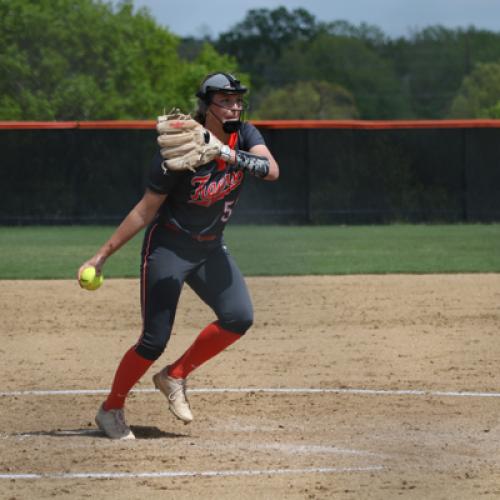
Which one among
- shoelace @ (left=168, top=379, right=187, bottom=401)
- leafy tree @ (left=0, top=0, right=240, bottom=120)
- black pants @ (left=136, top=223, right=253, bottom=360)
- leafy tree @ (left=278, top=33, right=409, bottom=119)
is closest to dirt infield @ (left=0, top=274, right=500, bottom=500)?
shoelace @ (left=168, top=379, right=187, bottom=401)

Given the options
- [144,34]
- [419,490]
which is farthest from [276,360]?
[144,34]

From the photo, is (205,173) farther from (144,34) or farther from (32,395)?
(144,34)

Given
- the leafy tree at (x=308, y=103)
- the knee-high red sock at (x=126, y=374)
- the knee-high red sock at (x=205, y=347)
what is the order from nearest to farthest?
the knee-high red sock at (x=126, y=374), the knee-high red sock at (x=205, y=347), the leafy tree at (x=308, y=103)

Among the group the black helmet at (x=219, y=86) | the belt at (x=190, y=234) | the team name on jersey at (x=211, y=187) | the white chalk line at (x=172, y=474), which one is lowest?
the white chalk line at (x=172, y=474)

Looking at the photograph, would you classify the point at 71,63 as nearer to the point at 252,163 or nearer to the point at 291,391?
the point at 291,391

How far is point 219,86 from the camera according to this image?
20.0ft

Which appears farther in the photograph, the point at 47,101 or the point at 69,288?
the point at 47,101

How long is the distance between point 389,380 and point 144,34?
130 feet

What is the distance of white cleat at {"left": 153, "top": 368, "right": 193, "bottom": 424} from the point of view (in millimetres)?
6520

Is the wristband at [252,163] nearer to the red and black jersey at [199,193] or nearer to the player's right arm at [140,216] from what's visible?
the red and black jersey at [199,193]

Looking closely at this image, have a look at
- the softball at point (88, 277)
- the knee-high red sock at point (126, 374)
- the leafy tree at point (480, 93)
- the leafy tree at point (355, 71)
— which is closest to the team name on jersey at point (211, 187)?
the softball at point (88, 277)

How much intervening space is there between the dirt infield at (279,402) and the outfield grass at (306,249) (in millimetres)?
2029

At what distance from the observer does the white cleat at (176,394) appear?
257 inches

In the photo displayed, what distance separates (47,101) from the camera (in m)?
36.7
